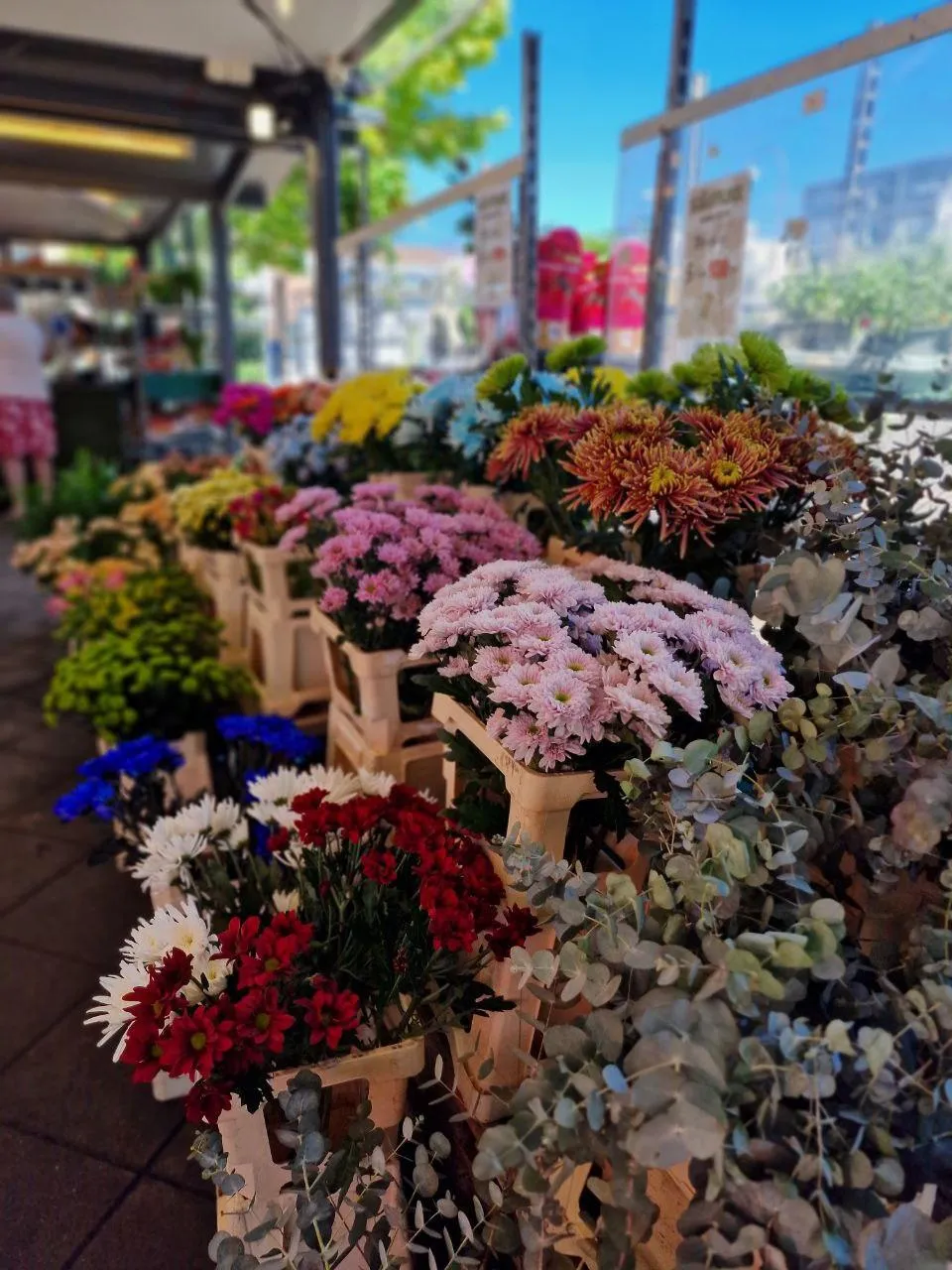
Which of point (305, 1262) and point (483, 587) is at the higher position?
point (483, 587)

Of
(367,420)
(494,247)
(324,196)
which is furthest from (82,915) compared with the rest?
(324,196)

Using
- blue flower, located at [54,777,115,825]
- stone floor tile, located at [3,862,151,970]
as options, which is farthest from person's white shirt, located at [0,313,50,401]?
blue flower, located at [54,777,115,825]

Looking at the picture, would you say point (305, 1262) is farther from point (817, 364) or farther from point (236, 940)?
point (817, 364)

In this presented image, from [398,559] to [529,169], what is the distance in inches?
54.3

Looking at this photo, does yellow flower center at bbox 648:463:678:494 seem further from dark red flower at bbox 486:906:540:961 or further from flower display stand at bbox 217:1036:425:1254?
flower display stand at bbox 217:1036:425:1254

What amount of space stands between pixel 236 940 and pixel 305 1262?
0.29 meters

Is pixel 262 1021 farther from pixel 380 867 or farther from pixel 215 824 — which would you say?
pixel 215 824

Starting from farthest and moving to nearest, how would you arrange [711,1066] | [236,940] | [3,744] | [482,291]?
[3,744] < [482,291] < [236,940] < [711,1066]

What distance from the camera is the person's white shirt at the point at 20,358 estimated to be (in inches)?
229

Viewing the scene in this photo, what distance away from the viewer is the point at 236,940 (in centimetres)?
88

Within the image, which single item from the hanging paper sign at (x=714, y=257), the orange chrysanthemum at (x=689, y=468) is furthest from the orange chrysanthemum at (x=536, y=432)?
the hanging paper sign at (x=714, y=257)

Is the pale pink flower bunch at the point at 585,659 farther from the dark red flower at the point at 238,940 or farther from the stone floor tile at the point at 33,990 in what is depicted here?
the stone floor tile at the point at 33,990

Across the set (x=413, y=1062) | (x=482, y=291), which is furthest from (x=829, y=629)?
(x=482, y=291)

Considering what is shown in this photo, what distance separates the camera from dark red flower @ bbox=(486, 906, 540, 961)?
0.88m
